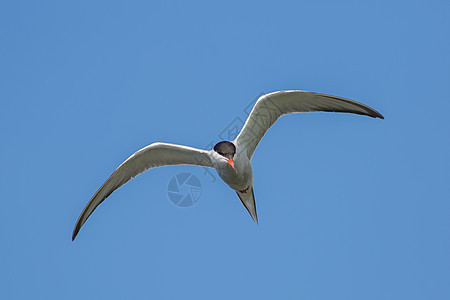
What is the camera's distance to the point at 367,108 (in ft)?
35.2

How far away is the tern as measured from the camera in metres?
10.7

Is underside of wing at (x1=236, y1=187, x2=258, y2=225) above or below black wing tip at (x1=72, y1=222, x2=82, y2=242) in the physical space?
below

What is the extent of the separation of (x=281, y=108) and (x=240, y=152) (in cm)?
127

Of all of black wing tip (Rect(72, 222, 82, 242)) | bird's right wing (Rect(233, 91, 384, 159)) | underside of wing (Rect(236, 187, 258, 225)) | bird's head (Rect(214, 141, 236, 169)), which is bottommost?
underside of wing (Rect(236, 187, 258, 225))

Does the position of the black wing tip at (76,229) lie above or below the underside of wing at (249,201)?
above

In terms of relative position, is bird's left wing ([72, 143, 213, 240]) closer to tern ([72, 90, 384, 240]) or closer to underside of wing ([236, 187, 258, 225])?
tern ([72, 90, 384, 240])

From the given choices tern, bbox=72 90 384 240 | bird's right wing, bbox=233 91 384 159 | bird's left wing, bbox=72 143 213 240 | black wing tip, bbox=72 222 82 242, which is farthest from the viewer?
black wing tip, bbox=72 222 82 242

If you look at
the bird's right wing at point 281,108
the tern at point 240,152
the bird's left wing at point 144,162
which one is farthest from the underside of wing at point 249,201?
the bird's left wing at point 144,162

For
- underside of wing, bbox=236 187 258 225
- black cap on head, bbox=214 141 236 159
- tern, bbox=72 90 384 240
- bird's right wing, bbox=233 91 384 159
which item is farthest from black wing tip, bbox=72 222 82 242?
bird's right wing, bbox=233 91 384 159

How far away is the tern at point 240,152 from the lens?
10.7 metres

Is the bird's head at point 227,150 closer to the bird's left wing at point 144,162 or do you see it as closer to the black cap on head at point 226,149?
the black cap on head at point 226,149

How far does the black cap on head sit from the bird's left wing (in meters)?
0.73

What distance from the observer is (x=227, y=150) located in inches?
410

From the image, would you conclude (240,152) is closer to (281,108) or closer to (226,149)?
(226,149)
